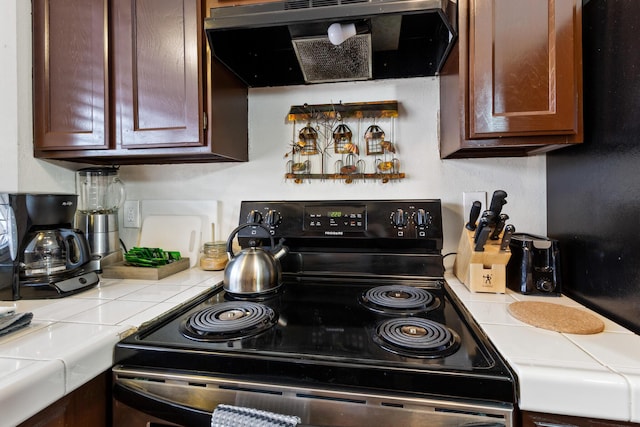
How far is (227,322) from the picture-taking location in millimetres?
802

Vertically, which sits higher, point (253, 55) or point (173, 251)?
point (253, 55)

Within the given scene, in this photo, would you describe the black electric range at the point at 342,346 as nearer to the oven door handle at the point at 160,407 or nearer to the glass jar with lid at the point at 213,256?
the oven door handle at the point at 160,407

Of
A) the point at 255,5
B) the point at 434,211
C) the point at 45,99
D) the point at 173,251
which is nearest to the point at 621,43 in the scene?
the point at 434,211

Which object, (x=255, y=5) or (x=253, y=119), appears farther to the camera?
(x=253, y=119)

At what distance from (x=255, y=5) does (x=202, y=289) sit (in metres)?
0.95

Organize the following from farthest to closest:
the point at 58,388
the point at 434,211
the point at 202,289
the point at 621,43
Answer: the point at 434,211 < the point at 202,289 < the point at 621,43 < the point at 58,388

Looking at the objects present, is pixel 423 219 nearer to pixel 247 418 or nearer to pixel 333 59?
pixel 333 59

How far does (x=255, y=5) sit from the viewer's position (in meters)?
1.00

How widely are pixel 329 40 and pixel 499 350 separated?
3.30ft

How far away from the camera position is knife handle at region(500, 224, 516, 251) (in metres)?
0.96

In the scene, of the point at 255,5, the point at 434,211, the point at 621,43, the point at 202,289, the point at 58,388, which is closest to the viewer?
the point at 58,388

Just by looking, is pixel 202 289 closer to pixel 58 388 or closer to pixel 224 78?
pixel 58 388

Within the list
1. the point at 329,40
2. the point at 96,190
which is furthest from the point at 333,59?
the point at 96,190

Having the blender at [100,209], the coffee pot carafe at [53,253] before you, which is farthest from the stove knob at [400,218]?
the blender at [100,209]
